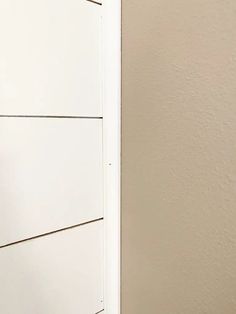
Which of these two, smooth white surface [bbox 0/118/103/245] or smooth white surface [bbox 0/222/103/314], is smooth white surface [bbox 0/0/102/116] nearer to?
smooth white surface [bbox 0/118/103/245]

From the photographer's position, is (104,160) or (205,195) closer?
(205,195)

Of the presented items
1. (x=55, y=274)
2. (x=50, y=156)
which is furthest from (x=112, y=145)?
(x=55, y=274)

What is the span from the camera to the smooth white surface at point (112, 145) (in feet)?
2.15

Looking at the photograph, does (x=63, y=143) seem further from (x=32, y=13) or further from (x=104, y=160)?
(x=32, y=13)

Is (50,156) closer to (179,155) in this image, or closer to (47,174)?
(47,174)

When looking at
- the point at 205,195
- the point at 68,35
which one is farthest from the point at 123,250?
the point at 68,35

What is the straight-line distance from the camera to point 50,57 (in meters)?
0.58

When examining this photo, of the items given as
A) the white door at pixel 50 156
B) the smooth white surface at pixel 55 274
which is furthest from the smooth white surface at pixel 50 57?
the smooth white surface at pixel 55 274

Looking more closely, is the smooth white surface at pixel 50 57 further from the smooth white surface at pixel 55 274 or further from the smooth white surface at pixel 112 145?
the smooth white surface at pixel 55 274

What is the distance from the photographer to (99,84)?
26.5 inches

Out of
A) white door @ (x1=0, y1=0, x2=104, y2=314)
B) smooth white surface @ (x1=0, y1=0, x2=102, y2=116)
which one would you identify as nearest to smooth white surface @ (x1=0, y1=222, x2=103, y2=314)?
white door @ (x1=0, y1=0, x2=104, y2=314)

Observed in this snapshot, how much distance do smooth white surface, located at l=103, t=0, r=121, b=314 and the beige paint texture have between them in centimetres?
2

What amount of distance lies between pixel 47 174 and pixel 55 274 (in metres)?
0.23

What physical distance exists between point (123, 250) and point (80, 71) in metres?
0.45
